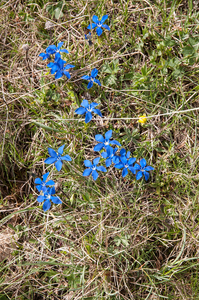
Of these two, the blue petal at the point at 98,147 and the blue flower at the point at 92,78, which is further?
the blue flower at the point at 92,78

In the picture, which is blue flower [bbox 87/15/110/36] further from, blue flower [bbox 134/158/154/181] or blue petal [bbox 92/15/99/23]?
blue flower [bbox 134/158/154/181]

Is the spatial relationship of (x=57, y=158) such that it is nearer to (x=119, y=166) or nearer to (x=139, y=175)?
(x=119, y=166)

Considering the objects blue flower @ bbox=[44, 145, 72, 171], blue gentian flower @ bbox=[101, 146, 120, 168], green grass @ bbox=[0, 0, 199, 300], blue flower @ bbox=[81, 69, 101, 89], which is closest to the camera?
blue flower @ bbox=[44, 145, 72, 171]

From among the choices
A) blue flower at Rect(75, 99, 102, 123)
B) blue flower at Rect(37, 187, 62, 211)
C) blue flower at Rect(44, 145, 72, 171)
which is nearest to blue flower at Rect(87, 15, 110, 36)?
blue flower at Rect(75, 99, 102, 123)

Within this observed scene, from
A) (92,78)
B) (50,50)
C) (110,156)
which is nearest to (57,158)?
(110,156)

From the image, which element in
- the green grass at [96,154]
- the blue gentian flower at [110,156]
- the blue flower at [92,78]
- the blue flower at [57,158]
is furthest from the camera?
the blue flower at [92,78]

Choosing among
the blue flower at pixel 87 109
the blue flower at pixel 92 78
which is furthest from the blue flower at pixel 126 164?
the blue flower at pixel 92 78

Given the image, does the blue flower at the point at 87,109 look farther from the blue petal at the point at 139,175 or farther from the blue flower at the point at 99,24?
the blue flower at the point at 99,24

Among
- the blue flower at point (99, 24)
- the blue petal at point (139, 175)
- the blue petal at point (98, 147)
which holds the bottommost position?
the blue petal at point (139, 175)
